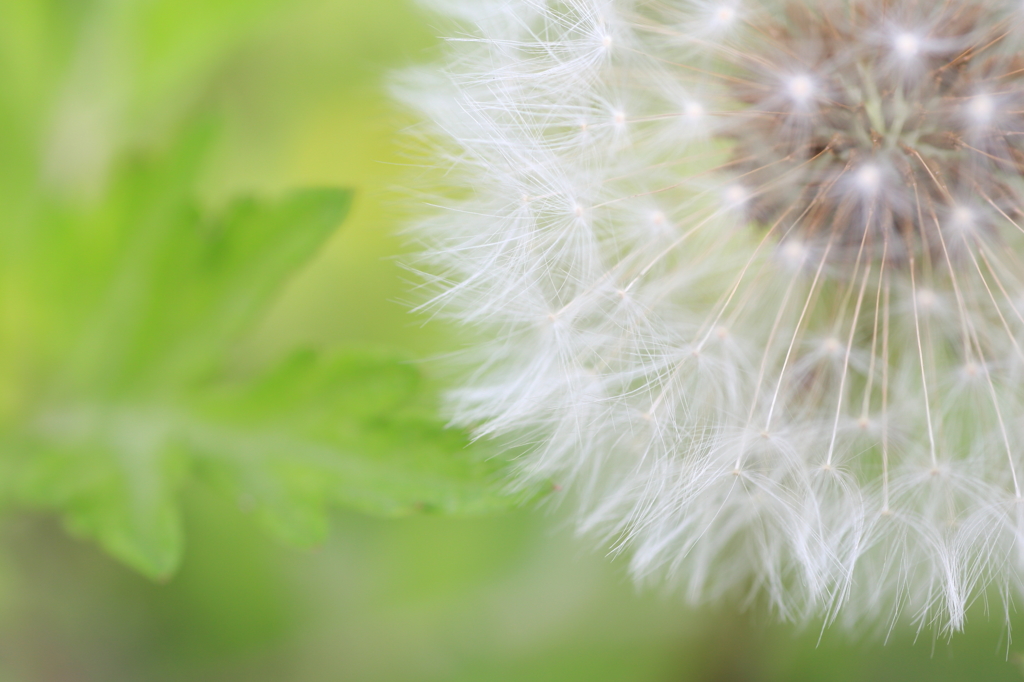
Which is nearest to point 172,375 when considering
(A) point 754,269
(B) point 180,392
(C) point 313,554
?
(B) point 180,392

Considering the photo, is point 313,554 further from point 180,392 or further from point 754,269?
point 754,269

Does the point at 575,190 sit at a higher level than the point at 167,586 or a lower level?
higher

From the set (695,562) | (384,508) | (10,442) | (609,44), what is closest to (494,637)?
(695,562)

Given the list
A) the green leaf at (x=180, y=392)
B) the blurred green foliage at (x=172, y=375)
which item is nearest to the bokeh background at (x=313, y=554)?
the blurred green foliage at (x=172, y=375)

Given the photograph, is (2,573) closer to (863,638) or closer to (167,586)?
(167,586)

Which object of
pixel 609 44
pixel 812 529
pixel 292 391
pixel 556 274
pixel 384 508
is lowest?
pixel 384 508

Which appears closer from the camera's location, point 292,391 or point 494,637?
point 292,391

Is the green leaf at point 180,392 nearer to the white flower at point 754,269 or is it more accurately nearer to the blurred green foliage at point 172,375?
the blurred green foliage at point 172,375
